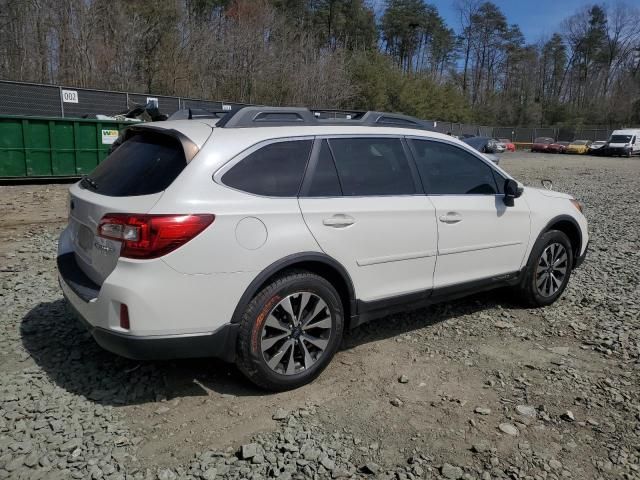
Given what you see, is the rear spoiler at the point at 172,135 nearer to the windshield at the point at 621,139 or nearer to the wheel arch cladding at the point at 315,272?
the wheel arch cladding at the point at 315,272

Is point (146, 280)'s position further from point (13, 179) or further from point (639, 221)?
point (13, 179)

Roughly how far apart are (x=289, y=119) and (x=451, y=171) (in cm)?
143

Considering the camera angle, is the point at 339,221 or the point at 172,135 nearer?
the point at 172,135

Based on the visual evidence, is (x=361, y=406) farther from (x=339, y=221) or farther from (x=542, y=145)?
(x=542, y=145)

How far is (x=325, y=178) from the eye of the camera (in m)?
3.55

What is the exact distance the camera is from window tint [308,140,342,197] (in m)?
3.47

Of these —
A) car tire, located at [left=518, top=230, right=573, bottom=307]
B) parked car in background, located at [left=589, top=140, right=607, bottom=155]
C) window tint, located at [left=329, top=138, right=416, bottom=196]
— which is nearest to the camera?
window tint, located at [left=329, top=138, right=416, bottom=196]

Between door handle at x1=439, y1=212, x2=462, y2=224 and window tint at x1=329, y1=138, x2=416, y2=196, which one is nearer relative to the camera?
window tint at x1=329, y1=138, x2=416, y2=196

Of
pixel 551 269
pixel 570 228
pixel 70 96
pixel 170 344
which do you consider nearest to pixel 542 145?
pixel 70 96

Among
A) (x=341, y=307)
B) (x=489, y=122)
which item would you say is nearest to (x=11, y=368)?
(x=341, y=307)

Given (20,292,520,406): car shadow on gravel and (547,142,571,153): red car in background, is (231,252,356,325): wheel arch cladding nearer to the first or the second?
(20,292,520,406): car shadow on gravel

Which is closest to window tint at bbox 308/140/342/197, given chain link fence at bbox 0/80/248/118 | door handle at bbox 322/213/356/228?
door handle at bbox 322/213/356/228

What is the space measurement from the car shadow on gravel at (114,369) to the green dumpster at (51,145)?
924 centimetres

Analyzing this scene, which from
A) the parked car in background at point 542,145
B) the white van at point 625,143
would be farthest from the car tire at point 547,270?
the parked car in background at point 542,145
